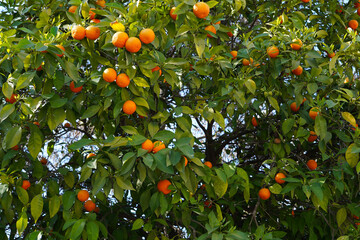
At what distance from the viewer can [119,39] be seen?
1.92 metres

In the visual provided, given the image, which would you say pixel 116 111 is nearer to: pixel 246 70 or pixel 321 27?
pixel 246 70

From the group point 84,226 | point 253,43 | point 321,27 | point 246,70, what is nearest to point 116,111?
point 84,226

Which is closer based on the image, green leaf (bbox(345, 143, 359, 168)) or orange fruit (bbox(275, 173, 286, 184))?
green leaf (bbox(345, 143, 359, 168))

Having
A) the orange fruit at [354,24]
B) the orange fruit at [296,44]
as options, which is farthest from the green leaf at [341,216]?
the orange fruit at [354,24]

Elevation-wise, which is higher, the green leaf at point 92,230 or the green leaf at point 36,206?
the green leaf at point 92,230

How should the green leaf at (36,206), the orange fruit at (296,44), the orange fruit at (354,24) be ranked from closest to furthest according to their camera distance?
1. the green leaf at (36,206)
2. the orange fruit at (296,44)
3. the orange fruit at (354,24)

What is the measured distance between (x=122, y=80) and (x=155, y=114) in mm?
383

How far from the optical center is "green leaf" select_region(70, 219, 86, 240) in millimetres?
1988

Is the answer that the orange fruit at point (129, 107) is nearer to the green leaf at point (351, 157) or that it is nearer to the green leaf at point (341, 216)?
the green leaf at point (351, 157)

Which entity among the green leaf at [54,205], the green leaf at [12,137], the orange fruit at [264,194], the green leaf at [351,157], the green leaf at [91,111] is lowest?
the green leaf at [54,205]

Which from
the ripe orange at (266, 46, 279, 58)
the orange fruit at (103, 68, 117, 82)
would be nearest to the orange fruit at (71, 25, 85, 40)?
the orange fruit at (103, 68, 117, 82)

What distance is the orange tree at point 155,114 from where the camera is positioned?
200 centimetres

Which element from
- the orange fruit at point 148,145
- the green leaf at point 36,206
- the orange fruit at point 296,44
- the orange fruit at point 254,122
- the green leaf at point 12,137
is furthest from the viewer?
the orange fruit at point 254,122

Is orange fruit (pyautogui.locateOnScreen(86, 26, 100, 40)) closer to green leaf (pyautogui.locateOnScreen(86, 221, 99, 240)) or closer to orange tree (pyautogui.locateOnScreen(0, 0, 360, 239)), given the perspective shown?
orange tree (pyautogui.locateOnScreen(0, 0, 360, 239))
